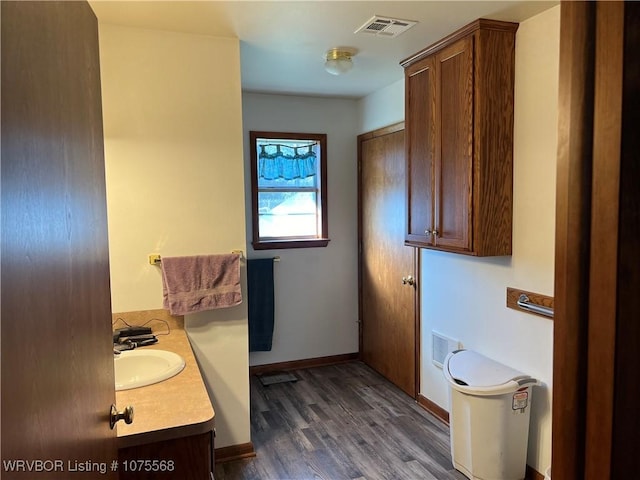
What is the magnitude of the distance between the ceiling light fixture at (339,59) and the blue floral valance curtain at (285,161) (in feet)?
Answer: 4.28

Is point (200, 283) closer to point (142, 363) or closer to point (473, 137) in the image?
point (142, 363)

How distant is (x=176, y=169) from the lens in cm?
256

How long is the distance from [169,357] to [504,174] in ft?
6.30

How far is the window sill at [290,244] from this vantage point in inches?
158

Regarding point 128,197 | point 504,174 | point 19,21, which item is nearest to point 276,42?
point 128,197

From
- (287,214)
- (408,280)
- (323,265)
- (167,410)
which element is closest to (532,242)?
(408,280)

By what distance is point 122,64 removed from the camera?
2438 mm

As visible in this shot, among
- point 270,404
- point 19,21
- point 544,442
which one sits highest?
point 19,21

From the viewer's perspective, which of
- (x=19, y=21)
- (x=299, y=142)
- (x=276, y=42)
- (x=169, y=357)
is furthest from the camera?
(x=299, y=142)

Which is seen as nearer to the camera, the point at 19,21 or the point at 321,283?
the point at 19,21

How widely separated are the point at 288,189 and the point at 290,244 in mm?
493

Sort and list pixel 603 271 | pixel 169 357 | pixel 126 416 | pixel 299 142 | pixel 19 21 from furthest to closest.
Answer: pixel 299 142 → pixel 169 357 → pixel 126 416 → pixel 19 21 → pixel 603 271

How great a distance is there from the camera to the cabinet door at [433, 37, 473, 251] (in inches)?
96.0

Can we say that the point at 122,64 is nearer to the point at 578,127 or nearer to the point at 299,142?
the point at 299,142
